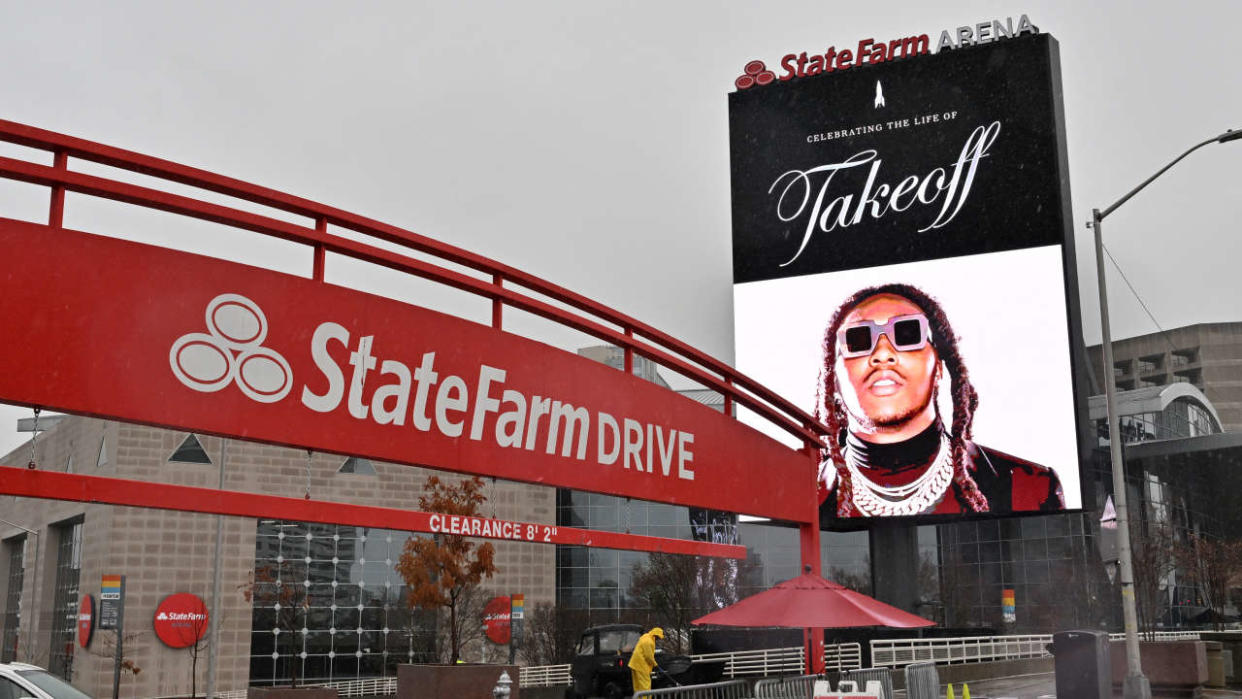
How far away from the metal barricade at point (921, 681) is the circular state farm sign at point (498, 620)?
39651 mm

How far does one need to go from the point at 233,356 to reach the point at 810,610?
891 centimetres

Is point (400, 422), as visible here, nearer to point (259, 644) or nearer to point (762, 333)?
point (762, 333)

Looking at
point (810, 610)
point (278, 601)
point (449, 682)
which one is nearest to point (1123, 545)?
point (810, 610)

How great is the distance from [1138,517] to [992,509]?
43636mm

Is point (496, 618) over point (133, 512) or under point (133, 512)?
under

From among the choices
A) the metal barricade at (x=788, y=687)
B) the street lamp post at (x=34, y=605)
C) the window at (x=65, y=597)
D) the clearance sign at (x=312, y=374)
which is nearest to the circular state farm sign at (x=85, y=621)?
the window at (x=65, y=597)

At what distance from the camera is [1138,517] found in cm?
7544

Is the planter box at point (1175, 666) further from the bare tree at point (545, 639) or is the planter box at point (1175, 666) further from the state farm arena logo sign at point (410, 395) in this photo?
the bare tree at point (545, 639)

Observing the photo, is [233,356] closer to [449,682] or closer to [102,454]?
[449,682]

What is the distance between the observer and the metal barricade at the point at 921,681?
1871 cm

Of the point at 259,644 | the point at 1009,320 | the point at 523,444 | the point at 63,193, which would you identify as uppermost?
the point at 1009,320

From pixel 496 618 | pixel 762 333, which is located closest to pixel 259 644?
pixel 496 618

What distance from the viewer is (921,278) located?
4006cm

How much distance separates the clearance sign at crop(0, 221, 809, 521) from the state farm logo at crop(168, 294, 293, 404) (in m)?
0.01
